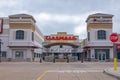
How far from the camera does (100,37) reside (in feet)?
272

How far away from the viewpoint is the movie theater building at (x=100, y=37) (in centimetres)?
8231

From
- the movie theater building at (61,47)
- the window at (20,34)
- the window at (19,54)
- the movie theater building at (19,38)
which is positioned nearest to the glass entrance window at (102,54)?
the movie theater building at (61,47)

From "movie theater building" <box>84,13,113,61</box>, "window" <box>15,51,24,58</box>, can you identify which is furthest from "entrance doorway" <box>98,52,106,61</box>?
"window" <box>15,51,24,58</box>

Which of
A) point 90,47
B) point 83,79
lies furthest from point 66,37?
point 83,79

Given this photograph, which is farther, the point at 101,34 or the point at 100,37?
the point at 100,37

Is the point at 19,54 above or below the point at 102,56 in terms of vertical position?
above

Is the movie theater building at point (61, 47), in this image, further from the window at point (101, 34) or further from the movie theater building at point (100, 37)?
the window at point (101, 34)

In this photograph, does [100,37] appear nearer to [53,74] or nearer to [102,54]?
[102,54]

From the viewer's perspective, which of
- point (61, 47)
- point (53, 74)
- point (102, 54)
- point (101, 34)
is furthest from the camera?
point (61, 47)

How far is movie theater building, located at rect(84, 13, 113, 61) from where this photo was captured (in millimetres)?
82312

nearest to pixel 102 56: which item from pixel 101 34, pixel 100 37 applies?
pixel 100 37

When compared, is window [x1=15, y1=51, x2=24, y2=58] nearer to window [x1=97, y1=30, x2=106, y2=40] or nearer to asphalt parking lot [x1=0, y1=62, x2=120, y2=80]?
window [x1=97, y1=30, x2=106, y2=40]

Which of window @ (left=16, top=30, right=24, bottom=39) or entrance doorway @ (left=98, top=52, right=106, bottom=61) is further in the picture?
entrance doorway @ (left=98, top=52, right=106, bottom=61)

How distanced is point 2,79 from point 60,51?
7118 cm
